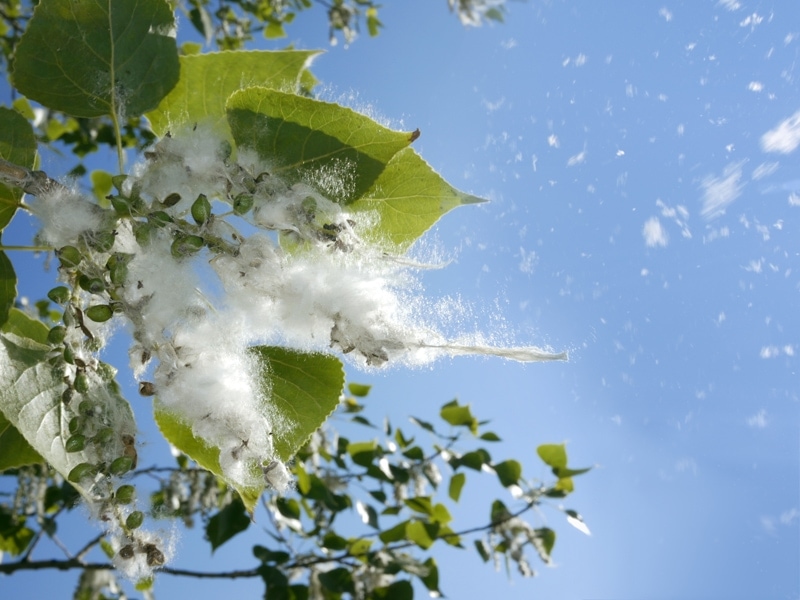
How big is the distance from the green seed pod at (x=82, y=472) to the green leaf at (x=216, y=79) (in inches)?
17.6

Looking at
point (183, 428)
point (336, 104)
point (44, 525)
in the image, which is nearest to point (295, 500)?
point (44, 525)

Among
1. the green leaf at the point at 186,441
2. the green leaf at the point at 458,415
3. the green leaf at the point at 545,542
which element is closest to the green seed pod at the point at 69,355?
the green leaf at the point at 186,441

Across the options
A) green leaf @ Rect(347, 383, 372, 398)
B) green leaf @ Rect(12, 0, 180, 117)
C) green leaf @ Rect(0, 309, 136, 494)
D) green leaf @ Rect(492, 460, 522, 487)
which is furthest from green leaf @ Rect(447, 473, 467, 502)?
green leaf @ Rect(12, 0, 180, 117)

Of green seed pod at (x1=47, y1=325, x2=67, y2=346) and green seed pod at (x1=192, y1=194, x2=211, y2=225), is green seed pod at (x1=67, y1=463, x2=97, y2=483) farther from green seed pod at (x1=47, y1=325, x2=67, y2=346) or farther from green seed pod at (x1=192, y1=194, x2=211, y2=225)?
green seed pod at (x1=192, y1=194, x2=211, y2=225)

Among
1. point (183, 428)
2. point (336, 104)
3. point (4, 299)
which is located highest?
point (336, 104)

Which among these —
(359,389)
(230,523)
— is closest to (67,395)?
(230,523)

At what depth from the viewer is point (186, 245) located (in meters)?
0.68

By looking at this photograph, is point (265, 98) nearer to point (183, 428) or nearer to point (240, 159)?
point (240, 159)

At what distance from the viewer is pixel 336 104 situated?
0.76 metres

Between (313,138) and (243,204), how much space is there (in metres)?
0.15

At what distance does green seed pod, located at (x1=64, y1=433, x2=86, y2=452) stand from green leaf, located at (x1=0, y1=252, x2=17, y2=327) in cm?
30

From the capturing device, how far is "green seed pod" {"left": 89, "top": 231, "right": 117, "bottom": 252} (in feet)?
2.31

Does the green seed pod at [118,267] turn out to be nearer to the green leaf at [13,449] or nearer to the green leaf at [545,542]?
the green leaf at [13,449]

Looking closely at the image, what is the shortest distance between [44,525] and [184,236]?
214 centimetres
